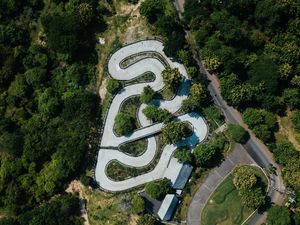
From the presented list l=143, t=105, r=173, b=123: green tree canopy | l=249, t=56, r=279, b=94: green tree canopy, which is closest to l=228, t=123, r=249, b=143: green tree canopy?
l=249, t=56, r=279, b=94: green tree canopy

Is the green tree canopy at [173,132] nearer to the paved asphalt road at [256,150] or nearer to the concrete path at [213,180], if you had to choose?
the paved asphalt road at [256,150]

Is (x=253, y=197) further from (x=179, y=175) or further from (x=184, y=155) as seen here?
(x=184, y=155)

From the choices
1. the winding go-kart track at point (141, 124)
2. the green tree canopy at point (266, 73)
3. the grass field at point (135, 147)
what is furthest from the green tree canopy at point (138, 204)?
the green tree canopy at point (266, 73)

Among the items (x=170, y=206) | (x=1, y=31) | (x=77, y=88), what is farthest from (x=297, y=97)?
(x=1, y=31)

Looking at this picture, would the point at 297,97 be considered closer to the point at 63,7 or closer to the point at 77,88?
the point at 77,88

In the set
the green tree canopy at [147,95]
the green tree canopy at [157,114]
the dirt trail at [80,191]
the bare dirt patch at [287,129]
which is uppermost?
the bare dirt patch at [287,129]

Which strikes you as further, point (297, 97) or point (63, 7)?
point (63, 7)
